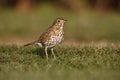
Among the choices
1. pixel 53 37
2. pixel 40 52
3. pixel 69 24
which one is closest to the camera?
pixel 53 37

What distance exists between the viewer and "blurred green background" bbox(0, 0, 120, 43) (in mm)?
20686

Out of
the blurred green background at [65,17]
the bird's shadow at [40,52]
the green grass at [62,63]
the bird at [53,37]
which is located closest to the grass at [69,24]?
the blurred green background at [65,17]

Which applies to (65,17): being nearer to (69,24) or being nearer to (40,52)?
(69,24)

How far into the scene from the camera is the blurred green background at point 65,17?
20686 millimetres

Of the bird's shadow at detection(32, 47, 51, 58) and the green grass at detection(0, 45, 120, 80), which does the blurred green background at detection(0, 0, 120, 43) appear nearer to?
the bird's shadow at detection(32, 47, 51, 58)

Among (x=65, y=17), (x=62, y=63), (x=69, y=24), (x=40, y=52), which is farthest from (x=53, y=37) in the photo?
(x=65, y=17)

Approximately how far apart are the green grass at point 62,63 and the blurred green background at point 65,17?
7.62 m

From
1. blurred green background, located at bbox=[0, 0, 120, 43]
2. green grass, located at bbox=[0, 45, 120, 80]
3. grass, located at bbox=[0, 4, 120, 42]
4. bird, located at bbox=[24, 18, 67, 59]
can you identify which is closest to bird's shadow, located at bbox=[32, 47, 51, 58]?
green grass, located at bbox=[0, 45, 120, 80]

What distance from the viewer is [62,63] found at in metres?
A: 10.6

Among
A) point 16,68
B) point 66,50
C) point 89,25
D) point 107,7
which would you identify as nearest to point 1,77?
point 16,68

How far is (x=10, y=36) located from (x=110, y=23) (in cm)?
457

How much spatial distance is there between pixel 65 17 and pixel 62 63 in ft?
43.6

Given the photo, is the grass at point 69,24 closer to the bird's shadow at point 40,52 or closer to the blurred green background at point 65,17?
the blurred green background at point 65,17

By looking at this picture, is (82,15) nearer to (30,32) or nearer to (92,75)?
(30,32)
